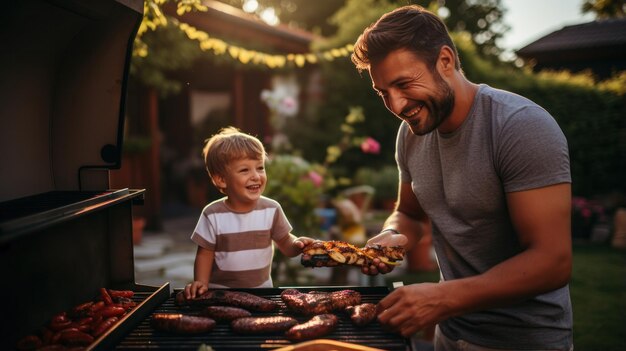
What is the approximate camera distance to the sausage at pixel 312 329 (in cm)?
207

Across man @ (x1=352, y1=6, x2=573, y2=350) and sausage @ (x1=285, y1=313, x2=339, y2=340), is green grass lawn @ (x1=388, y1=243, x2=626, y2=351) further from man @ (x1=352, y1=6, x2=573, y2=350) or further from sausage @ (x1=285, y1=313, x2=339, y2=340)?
sausage @ (x1=285, y1=313, x2=339, y2=340)

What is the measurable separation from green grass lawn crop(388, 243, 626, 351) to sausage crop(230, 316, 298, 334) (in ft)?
14.9

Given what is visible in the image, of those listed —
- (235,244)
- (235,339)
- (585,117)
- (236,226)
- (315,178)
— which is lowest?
(235,339)

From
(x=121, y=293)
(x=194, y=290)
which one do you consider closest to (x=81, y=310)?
(x=121, y=293)

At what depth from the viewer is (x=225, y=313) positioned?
2.33 m

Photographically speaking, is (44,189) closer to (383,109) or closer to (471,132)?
(471,132)

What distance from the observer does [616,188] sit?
1239cm

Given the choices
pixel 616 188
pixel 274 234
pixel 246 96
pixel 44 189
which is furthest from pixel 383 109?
pixel 44 189

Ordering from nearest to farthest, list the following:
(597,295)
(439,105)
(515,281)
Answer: (515,281) → (439,105) → (597,295)

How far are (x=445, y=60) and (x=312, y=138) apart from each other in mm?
11185

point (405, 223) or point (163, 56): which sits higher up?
point (163, 56)

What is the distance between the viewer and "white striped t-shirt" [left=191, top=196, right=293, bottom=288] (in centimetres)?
318

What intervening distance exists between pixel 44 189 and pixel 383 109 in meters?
10.8

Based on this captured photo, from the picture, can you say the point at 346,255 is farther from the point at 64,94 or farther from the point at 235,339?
the point at 64,94
